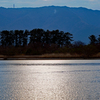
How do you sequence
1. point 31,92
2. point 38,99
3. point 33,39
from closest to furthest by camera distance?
1. point 38,99
2. point 31,92
3. point 33,39

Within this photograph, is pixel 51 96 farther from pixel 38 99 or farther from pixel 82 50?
pixel 82 50

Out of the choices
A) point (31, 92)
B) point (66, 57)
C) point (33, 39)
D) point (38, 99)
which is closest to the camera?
point (38, 99)

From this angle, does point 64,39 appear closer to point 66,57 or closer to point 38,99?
point 66,57

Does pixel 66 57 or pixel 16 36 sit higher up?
pixel 16 36

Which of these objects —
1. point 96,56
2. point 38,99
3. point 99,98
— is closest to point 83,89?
point 99,98

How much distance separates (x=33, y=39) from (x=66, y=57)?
35.3 meters

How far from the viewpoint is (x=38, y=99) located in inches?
295

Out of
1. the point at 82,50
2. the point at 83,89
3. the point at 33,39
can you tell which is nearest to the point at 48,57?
the point at 82,50

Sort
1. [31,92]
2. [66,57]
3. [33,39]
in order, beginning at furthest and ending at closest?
[33,39] → [66,57] → [31,92]

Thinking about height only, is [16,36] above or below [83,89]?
above

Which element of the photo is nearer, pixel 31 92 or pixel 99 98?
pixel 99 98

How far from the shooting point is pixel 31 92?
341 inches

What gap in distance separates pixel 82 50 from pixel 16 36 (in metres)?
38.6

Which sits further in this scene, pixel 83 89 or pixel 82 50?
pixel 82 50
